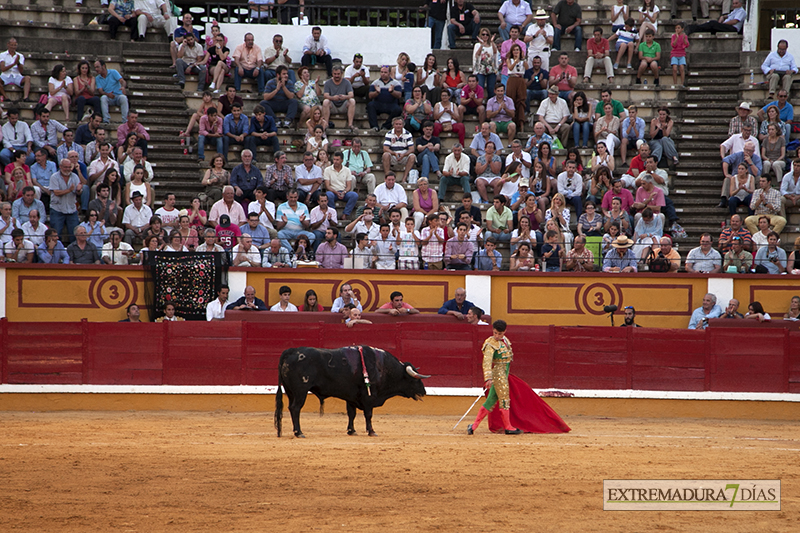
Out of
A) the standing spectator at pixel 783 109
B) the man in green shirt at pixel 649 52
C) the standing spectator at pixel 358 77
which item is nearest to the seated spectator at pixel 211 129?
the standing spectator at pixel 358 77

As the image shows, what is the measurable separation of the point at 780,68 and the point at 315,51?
8.64m

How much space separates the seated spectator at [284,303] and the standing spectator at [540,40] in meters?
7.43

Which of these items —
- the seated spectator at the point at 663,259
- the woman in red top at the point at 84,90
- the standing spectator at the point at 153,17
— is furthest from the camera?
the standing spectator at the point at 153,17

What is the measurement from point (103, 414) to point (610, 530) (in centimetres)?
811

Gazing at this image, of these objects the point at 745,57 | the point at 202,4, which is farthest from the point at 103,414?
the point at 745,57

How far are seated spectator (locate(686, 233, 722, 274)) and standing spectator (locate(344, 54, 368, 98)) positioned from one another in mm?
6855

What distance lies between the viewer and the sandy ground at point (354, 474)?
6.18 m

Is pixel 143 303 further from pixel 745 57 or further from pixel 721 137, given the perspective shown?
pixel 745 57

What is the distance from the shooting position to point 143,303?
13797 mm

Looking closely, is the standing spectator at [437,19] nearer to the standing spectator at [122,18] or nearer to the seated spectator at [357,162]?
the seated spectator at [357,162]

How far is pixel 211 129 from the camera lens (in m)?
16.4

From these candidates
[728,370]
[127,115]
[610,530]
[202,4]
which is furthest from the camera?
[202,4]

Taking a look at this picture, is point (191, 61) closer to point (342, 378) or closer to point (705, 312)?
point (342, 378)

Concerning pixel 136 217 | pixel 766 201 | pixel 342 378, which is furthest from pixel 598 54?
pixel 342 378
